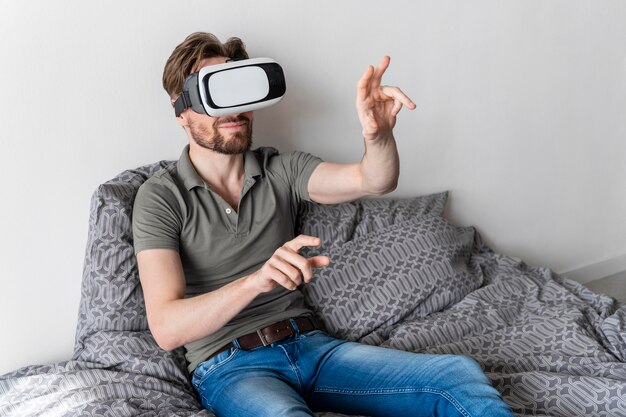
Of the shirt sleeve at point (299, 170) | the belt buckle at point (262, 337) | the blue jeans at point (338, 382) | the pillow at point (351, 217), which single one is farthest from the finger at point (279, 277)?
the pillow at point (351, 217)

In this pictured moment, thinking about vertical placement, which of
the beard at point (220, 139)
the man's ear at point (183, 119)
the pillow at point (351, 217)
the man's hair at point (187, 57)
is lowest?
the pillow at point (351, 217)

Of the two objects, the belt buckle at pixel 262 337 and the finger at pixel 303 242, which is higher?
the finger at pixel 303 242

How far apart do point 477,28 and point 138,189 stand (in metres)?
1.34

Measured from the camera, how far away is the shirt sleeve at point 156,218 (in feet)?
5.94

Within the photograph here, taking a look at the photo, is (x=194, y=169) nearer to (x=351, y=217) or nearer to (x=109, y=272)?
(x=109, y=272)

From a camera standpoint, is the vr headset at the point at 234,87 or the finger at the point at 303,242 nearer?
the finger at the point at 303,242

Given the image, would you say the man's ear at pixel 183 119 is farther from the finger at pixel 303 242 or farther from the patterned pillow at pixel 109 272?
the finger at pixel 303 242

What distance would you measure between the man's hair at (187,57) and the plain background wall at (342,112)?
140mm

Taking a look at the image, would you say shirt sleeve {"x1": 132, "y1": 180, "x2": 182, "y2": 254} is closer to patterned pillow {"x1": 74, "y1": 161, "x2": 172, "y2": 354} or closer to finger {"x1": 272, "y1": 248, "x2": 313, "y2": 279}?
patterned pillow {"x1": 74, "y1": 161, "x2": 172, "y2": 354}

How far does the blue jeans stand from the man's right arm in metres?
0.15

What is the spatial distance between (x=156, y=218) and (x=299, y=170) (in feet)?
1.39

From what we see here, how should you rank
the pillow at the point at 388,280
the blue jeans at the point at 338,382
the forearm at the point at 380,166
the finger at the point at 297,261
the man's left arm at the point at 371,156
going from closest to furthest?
the finger at the point at 297,261, the blue jeans at the point at 338,382, the man's left arm at the point at 371,156, the forearm at the point at 380,166, the pillow at the point at 388,280

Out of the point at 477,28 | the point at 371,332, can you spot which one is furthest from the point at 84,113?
the point at 477,28

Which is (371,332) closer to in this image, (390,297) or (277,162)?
(390,297)
